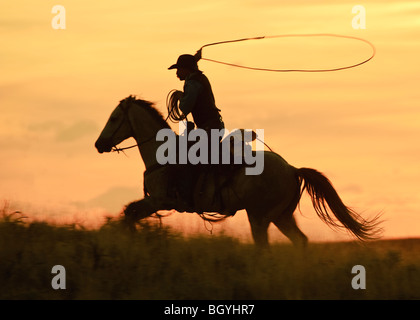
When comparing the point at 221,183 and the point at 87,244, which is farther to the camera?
the point at 221,183

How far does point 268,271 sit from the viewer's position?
48.1 feet

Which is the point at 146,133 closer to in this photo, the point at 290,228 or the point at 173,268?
the point at 290,228

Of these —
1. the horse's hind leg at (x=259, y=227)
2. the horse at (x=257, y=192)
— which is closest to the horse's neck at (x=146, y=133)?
the horse at (x=257, y=192)

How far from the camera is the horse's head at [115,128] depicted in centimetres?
1767

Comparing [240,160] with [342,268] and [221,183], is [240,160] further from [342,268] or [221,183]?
[342,268]

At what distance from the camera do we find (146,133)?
17625 mm

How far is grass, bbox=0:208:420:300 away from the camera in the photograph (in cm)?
1403

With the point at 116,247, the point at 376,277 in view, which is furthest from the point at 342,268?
the point at 116,247

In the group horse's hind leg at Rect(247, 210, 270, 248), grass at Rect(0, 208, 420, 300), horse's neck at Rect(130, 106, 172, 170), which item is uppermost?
horse's neck at Rect(130, 106, 172, 170)

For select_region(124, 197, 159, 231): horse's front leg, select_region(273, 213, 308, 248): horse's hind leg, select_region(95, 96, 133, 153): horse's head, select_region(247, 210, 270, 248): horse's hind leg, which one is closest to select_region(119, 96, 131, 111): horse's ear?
select_region(95, 96, 133, 153): horse's head

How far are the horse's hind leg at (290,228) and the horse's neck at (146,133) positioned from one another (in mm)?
2183

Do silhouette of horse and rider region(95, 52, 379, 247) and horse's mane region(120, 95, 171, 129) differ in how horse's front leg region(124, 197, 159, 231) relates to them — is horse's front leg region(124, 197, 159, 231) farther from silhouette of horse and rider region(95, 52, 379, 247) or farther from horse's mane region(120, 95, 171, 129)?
horse's mane region(120, 95, 171, 129)

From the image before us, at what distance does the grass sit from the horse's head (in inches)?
71.7
